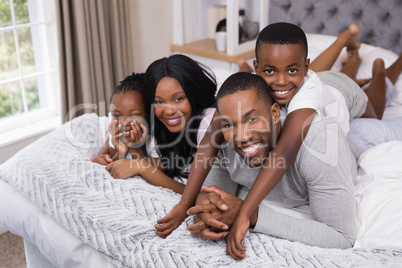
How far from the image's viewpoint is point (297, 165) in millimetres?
1365

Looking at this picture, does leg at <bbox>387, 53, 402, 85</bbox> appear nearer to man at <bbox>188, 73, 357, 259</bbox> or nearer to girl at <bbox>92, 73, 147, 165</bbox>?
man at <bbox>188, 73, 357, 259</bbox>

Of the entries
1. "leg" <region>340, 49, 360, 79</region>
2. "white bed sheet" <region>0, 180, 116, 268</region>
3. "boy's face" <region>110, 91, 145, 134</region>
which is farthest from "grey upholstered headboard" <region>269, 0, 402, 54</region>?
"white bed sheet" <region>0, 180, 116, 268</region>

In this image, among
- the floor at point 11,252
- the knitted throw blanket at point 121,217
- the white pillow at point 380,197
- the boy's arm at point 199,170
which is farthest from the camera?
the floor at point 11,252

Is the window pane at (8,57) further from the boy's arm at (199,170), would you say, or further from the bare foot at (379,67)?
the bare foot at (379,67)

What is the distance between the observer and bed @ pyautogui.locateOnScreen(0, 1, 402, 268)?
1239mm

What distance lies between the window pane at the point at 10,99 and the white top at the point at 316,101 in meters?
1.96

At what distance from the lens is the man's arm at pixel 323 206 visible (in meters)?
1.29

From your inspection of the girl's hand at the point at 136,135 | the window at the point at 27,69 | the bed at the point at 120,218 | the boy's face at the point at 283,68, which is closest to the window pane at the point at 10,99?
the window at the point at 27,69

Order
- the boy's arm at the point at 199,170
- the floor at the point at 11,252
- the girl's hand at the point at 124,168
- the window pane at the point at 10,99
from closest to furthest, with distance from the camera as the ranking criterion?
the boy's arm at the point at 199,170 → the girl's hand at the point at 124,168 → the floor at the point at 11,252 → the window pane at the point at 10,99

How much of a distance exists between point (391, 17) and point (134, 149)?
197 cm

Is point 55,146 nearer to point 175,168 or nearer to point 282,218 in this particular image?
point 175,168

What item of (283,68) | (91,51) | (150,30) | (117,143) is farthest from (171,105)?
(150,30)

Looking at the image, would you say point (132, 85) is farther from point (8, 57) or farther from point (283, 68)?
point (8, 57)

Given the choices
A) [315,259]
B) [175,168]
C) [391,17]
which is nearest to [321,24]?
[391,17]
